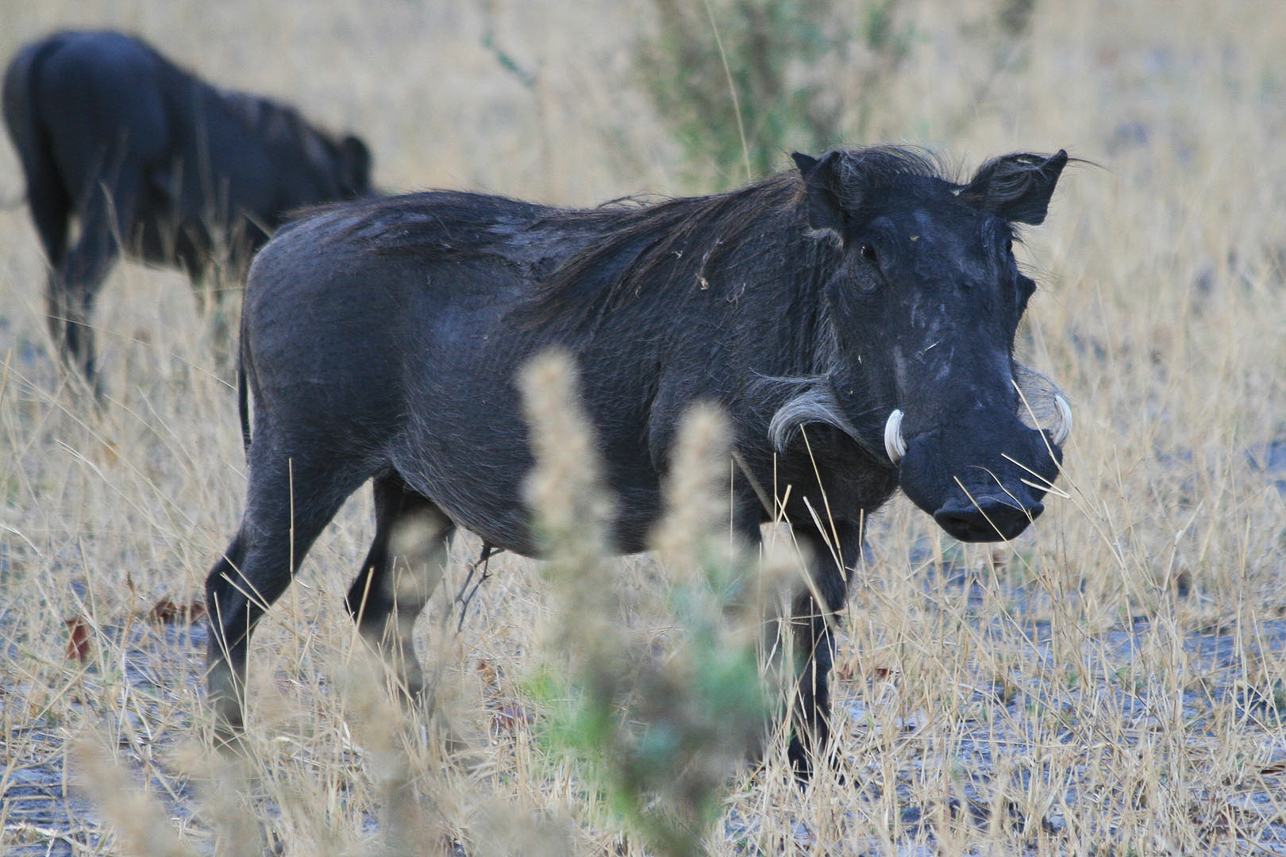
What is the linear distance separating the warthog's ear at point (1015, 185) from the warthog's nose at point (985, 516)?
27.5 inches

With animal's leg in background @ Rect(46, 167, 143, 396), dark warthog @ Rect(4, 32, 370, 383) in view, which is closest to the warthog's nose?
dark warthog @ Rect(4, 32, 370, 383)

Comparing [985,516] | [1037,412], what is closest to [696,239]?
[1037,412]

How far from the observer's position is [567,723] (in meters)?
1.64

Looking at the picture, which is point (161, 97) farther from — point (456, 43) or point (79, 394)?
point (456, 43)

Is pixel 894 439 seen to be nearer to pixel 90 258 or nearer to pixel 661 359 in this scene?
pixel 661 359

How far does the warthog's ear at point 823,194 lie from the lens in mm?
2521

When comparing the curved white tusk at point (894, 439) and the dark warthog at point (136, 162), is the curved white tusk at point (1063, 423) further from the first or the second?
the dark warthog at point (136, 162)

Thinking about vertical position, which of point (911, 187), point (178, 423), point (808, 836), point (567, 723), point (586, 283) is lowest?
point (178, 423)

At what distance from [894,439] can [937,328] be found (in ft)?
0.72

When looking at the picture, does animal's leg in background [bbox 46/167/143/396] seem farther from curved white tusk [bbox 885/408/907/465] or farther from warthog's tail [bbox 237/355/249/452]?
curved white tusk [bbox 885/408/907/465]

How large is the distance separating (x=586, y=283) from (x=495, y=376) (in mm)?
279

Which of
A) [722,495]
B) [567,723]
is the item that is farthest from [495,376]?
[567,723]

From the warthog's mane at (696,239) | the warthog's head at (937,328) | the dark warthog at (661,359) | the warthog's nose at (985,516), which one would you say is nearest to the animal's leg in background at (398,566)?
the dark warthog at (661,359)

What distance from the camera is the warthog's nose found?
7.07 ft
